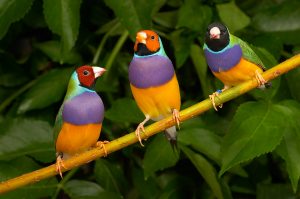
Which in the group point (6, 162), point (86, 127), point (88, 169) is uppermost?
point (86, 127)

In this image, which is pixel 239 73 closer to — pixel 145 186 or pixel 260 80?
pixel 260 80

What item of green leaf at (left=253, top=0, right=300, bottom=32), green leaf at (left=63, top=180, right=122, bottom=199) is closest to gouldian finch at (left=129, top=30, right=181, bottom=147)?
green leaf at (left=63, top=180, right=122, bottom=199)

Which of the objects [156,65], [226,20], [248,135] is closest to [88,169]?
[226,20]

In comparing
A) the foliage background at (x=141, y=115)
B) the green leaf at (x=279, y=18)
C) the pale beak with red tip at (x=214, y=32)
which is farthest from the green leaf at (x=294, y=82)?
the pale beak with red tip at (x=214, y=32)

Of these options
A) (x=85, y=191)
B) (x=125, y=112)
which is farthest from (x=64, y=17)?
(x=85, y=191)

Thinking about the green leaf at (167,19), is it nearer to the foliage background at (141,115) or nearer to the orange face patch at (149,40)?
the foliage background at (141,115)

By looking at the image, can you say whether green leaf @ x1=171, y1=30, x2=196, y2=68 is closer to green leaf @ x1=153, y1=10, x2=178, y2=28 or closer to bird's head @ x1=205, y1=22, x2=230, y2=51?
green leaf @ x1=153, y1=10, x2=178, y2=28

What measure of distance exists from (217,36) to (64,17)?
0.39 meters

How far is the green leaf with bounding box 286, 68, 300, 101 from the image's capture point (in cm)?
109

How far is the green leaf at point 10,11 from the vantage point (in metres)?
0.97

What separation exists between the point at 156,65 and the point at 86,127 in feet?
0.43

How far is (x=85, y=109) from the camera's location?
699 mm

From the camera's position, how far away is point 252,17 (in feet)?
4.19

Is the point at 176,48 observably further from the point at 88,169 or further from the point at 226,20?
the point at 88,169
